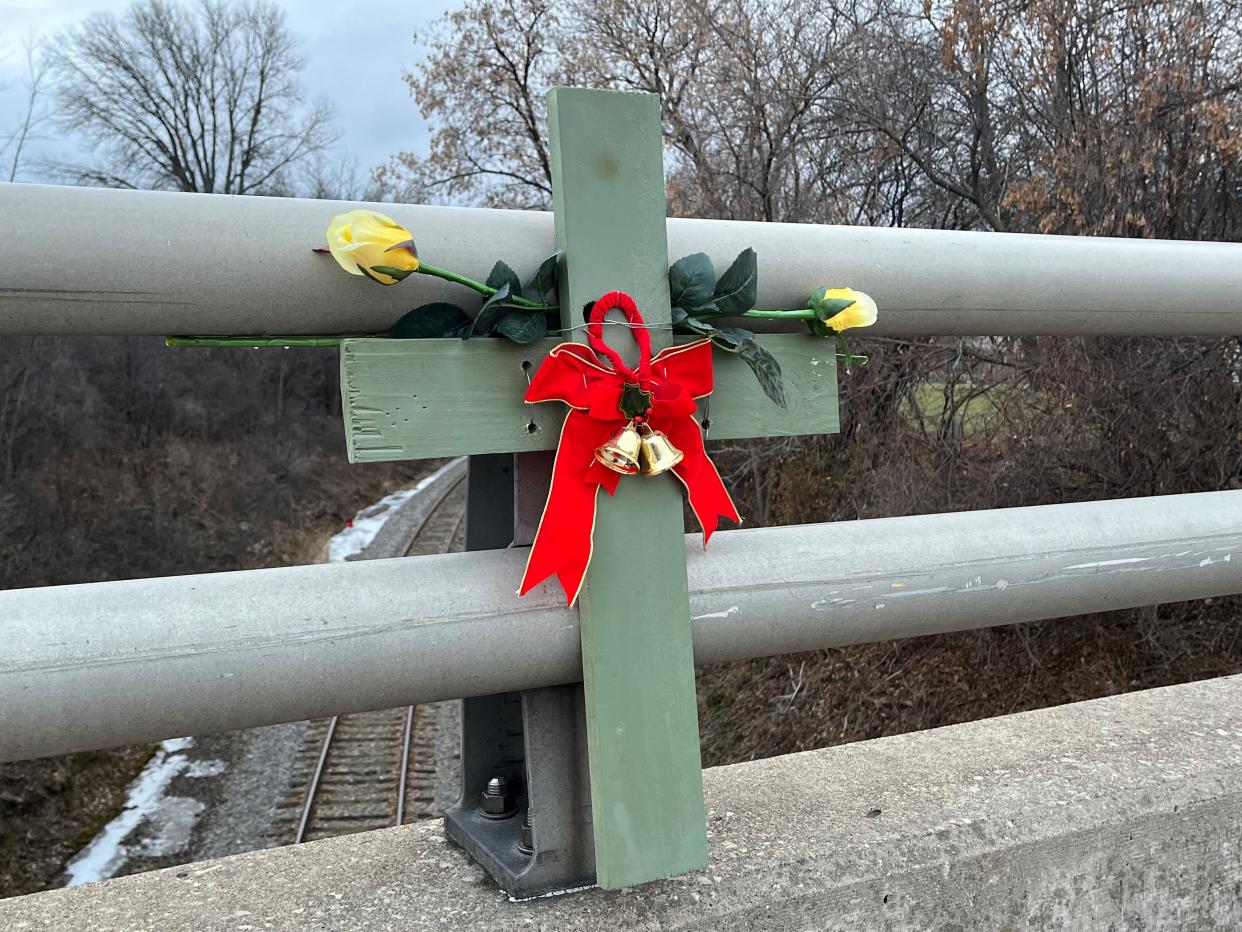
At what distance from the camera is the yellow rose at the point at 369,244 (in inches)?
49.9

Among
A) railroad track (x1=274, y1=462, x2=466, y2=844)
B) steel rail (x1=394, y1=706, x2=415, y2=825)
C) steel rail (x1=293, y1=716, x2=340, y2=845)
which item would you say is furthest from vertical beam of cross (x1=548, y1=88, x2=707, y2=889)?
steel rail (x1=293, y1=716, x2=340, y2=845)

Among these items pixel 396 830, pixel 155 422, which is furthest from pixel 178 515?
pixel 396 830

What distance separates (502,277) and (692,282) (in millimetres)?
281

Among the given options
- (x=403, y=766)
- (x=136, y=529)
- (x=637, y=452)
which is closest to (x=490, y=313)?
(x=637, y=452)

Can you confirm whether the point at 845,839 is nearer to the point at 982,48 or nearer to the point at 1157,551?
the point at 1157,551

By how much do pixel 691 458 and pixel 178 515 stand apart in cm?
1979

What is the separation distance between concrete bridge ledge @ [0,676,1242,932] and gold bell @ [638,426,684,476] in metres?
0.62

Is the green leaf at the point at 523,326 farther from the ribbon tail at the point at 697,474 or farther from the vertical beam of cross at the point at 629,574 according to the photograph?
the ribbon tail at the point at 697,474

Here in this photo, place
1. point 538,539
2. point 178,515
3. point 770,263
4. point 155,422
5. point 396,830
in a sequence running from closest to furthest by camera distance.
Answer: point 538,539
point 770,263
point 396,830
point 178,515
point 155,422

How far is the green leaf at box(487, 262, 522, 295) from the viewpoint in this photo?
54.2 inches

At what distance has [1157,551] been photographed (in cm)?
189

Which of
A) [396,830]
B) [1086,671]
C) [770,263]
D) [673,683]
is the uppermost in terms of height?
[770,263]

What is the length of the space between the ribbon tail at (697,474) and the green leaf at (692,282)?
164 mm

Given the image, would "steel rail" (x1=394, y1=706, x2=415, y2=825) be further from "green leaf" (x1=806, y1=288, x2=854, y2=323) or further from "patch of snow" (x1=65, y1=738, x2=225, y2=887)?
"green leaf" (x1=806, y1=288, x2=854, y2=323)
